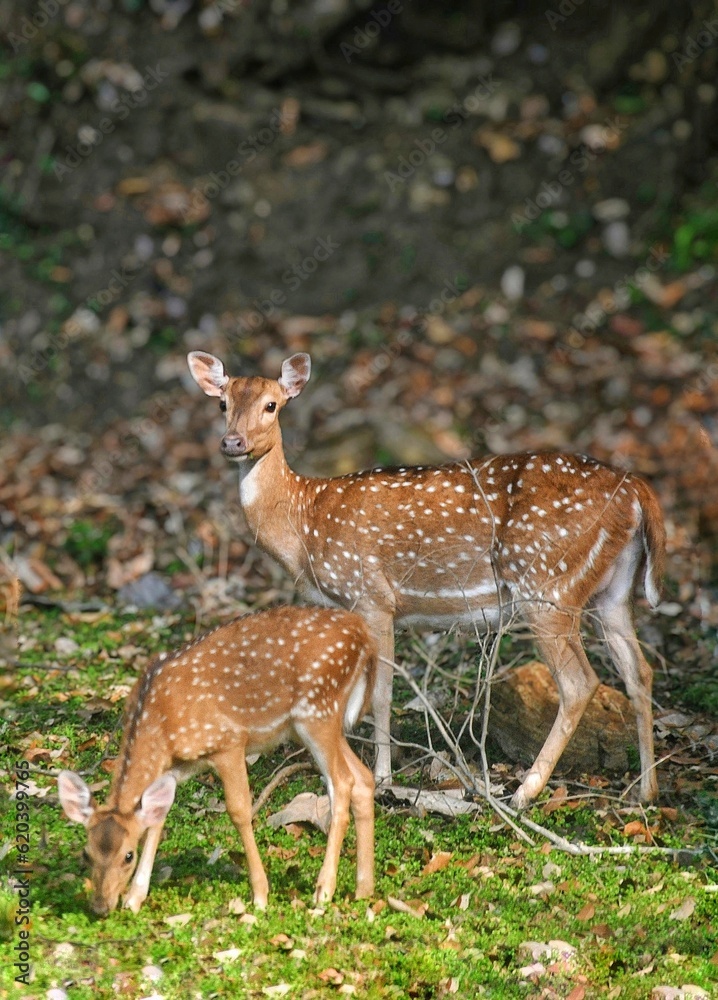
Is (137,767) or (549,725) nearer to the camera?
(137,767)

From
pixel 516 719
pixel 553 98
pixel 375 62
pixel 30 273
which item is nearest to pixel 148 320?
pixel 30 273

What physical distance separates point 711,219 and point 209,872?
11.2 meters

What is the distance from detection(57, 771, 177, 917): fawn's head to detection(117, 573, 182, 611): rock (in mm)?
5028

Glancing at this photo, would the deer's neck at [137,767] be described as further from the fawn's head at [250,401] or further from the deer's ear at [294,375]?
the deer's ear at [294,375]

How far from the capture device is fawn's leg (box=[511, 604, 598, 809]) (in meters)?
7.25

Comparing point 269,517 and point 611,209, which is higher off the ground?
point 269,517

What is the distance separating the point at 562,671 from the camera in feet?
24.2

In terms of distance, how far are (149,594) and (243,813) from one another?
5.28 metres

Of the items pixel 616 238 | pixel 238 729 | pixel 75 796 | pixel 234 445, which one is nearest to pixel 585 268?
pixel 616 238

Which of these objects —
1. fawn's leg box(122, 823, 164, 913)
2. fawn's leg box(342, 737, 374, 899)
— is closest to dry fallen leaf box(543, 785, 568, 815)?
fawn's leg box(342, 737, 374, 899)

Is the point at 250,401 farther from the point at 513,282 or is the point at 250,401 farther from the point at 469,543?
the point at 513,282

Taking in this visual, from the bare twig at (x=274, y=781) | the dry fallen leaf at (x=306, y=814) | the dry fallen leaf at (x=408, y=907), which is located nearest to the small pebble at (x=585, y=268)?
the dry fallen leaf at (x=306, y=814)

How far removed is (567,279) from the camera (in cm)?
1573

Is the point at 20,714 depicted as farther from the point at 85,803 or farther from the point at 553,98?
the point at 553,98
